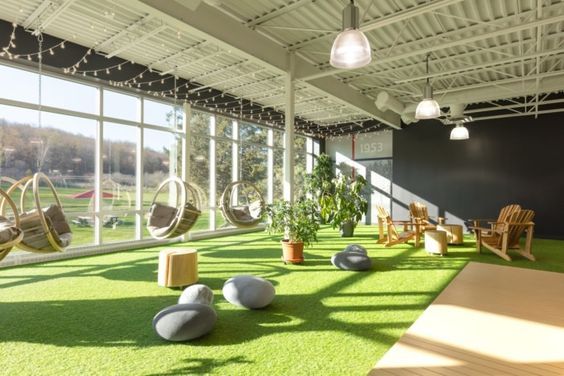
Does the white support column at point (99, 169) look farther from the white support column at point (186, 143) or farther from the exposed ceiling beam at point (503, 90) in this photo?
the exposed ceiling beam at point (503, 90)

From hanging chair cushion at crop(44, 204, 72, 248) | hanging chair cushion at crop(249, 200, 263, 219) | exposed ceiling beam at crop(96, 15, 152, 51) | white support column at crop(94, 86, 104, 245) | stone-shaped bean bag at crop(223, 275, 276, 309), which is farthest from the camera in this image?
white support column at crop(94, 86, 104, 245)

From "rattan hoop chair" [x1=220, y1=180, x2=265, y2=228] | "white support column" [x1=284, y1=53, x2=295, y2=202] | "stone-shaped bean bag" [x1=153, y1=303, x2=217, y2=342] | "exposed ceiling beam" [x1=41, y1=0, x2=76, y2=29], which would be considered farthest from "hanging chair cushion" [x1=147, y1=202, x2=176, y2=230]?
"exposed ceiling beam" [x1=41, y1=0, x2=76, y2=29]

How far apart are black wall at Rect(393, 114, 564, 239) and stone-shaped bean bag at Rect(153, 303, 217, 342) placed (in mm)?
9902

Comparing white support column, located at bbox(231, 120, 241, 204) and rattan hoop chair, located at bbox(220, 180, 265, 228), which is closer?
rattan hoop chair, located at bbox(220, 180, 265, 228)

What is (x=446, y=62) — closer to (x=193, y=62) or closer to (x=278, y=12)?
(x=278, y=12)

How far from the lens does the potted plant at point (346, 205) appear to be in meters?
9.40

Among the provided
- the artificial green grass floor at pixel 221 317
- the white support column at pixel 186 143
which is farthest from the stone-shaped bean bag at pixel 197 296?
the white support column at pixel 186 143

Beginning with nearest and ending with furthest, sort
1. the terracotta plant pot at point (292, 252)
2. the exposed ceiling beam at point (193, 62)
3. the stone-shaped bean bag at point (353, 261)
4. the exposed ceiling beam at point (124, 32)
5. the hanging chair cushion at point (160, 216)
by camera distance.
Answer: the hanging chair cushion at point (160, 216), the stone-shaped bean bag at point (353, 261), the exposed ceiling beam at point (124, 32), the terracotta plant pot at point (292, 252), the exposed ceiling beam at point (193, 62)

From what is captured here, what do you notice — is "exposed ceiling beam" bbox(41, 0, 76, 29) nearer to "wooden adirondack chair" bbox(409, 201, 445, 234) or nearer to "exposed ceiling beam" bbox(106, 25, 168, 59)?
"exposed ceiling beam" bbox(106, 25, 168, 59)

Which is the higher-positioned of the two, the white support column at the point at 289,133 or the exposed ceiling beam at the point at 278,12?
the exposed ceiling beam at the point at 278,12

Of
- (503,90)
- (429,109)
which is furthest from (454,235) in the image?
(429,109)

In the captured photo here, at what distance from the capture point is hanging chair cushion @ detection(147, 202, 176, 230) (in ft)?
18.1

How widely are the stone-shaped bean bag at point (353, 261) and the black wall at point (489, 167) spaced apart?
21.6ft

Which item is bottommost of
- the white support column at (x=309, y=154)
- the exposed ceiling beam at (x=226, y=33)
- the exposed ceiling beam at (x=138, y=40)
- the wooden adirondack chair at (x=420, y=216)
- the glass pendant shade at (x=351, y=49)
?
the wooden adirondack chair at (x=420, y=216)
